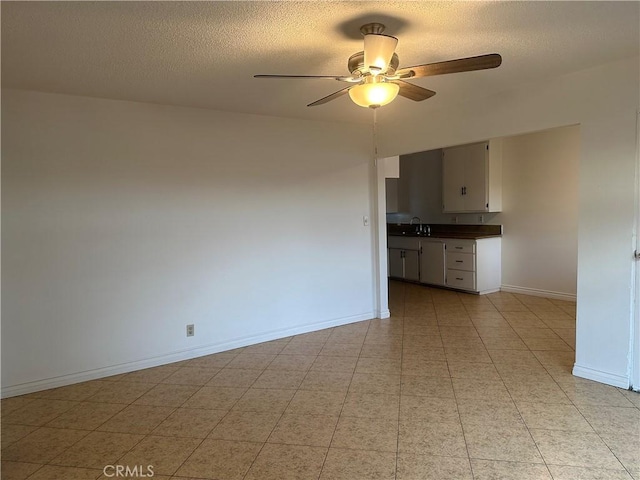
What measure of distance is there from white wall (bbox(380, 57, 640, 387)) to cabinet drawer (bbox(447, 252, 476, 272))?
2768 millimetres

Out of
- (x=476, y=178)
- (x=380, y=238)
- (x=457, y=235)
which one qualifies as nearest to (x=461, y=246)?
(x=457, y=235)

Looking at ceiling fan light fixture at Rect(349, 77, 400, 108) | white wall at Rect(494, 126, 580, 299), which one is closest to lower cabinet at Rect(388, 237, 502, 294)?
white wall at Rect(494, 126, 580, 299)

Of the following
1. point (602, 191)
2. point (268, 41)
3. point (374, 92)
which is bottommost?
point (602, 191)

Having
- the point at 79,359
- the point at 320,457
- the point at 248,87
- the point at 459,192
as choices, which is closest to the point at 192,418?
the point at 320,457

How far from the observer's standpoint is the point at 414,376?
3.11 m

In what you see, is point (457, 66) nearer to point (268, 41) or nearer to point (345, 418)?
point (268, 41)

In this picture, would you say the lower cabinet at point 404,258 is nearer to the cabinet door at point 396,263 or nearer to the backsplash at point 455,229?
the cabinet door at point 396,263

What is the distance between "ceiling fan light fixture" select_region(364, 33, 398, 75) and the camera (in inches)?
76.5

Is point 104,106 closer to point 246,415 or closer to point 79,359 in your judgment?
point 79,359

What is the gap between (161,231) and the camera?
349cm

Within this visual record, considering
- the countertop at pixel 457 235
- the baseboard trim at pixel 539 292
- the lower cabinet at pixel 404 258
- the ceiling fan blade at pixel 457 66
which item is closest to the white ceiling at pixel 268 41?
the ceiling fan blade at pixel 457 66

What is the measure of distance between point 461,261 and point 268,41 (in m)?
4.63

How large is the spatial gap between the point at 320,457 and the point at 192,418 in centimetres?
95

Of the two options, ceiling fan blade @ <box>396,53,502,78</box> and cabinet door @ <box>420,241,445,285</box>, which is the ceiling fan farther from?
cabinet door @ <box>420,241,445,285</box>
